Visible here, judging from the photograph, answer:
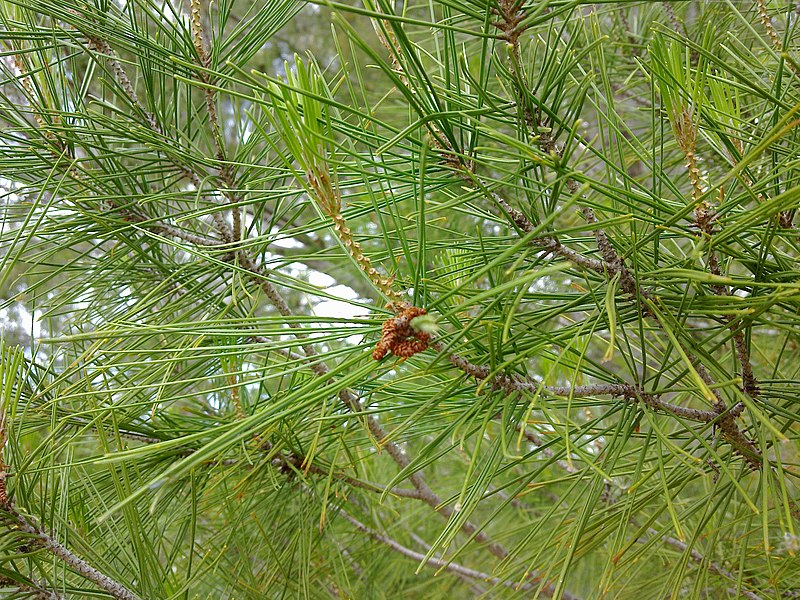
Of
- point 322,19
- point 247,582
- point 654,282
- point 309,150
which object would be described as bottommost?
point 247,582

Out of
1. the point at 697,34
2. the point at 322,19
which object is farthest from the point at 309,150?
the point at 322,19

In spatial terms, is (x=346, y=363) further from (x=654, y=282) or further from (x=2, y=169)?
(x=2, y=169)

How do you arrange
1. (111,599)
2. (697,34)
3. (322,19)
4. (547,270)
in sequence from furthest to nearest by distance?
(322,19)
(697,34)
(111,599)
(547,270)

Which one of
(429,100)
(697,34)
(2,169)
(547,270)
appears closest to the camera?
(547,270)

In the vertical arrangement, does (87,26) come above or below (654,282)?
above
